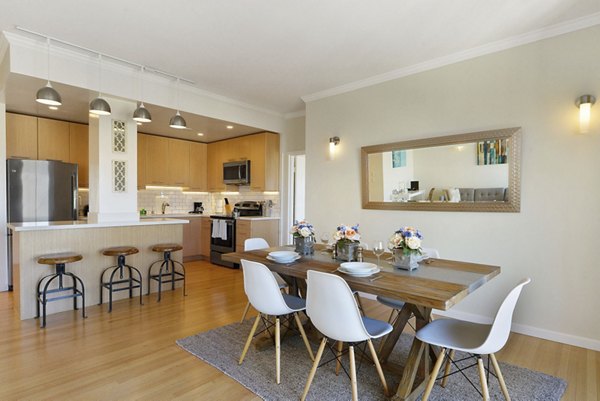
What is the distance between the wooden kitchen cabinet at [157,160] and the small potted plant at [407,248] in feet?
17.3

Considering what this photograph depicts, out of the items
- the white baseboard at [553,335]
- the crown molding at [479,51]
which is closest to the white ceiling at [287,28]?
the crown molding at [479,51]

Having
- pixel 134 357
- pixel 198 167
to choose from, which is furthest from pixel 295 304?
pixel 198 167

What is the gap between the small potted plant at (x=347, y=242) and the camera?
8.46ft

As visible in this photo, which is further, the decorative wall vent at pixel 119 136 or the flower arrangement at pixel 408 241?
the decorative wall vent at pixel 119 136

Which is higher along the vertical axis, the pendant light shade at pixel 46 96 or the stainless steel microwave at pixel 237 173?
the pendant light shade at pixel 46 96

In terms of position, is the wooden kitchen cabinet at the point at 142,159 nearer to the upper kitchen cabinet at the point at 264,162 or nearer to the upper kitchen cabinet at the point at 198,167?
the upper kitchen cabinet at the point at 198,167

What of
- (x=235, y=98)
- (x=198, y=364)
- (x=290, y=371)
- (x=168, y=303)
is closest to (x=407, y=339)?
(x=290, y=371)

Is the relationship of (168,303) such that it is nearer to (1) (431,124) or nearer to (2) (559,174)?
(1) (431,124)

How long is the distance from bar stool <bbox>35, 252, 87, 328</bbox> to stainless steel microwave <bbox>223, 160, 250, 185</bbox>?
10.1ft

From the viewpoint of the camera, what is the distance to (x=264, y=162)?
5.90 metres

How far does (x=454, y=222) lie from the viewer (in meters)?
3.51

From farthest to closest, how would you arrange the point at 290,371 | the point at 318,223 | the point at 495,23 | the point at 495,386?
1. the point at 318,223
2. the point at 495,23
3. the point at 290,371
4. the point at 495,386

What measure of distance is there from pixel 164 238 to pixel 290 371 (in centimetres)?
279

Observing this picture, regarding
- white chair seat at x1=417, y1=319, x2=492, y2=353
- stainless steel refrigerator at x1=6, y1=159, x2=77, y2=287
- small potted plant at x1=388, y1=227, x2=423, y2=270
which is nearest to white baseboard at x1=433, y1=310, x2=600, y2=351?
white chair seat at x1=417, y1=319, x2=492, y2=353
